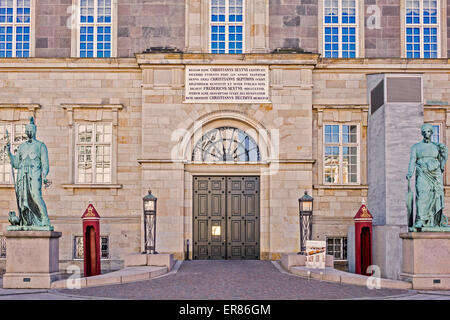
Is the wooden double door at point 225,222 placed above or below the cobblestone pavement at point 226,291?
above

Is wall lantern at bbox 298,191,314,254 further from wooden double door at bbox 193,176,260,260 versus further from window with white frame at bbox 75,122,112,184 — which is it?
window with white frame at bbox 75,122,112,184

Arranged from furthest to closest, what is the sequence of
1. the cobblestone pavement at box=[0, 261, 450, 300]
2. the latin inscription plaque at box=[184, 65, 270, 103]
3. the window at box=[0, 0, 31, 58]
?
the window at box=[0, 0, 31, 58] → the latin inscription plaque at box=[184, 65, 270, 103] → the cobblestone pavement at box=[0, 261, 450, 300]

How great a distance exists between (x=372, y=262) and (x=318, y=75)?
685 centimetres

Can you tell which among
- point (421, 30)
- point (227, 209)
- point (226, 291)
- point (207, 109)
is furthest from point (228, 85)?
point (226, 291)

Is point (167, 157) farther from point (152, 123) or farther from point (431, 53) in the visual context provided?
point (431, 53)

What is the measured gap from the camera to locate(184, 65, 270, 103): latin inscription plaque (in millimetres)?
21578

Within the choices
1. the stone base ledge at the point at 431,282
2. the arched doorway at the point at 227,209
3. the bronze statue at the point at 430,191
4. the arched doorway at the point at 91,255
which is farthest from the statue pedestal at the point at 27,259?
the bronze statue at the point at 430,191

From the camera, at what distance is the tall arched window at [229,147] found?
72.0ft

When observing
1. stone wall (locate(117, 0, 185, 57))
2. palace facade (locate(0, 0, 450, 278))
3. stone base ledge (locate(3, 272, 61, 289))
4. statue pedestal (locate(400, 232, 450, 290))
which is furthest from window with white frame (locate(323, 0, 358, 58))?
stone base ledge (locate(3, 272, 61, 289))

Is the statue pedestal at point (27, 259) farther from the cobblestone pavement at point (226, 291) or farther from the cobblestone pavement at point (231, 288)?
the cobblestone pavement at point (231, 288)

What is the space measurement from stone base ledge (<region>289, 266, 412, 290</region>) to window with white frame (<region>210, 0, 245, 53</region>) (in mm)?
8828

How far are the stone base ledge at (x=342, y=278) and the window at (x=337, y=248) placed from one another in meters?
4.69

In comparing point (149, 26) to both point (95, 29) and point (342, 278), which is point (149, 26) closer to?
point (95, 29)

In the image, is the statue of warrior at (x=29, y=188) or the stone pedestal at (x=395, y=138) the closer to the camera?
the statue of warrior at (x=29, y=188)
